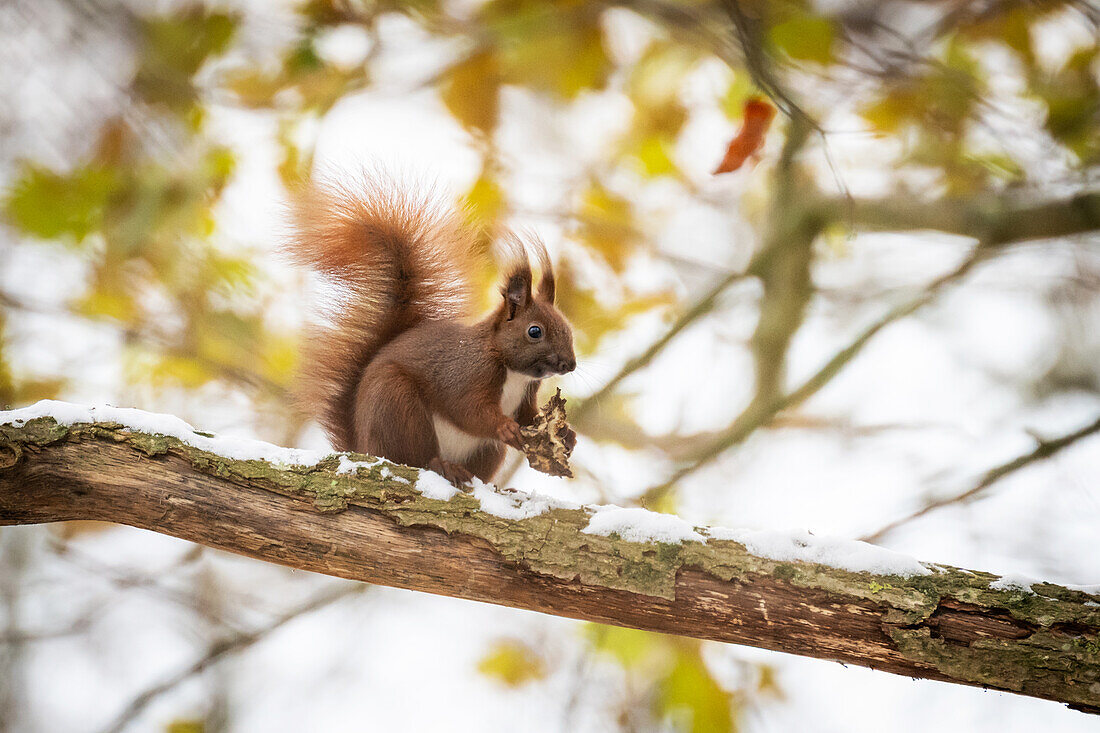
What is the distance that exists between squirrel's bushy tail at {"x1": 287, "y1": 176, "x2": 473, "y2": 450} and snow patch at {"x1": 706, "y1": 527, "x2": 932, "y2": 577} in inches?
50.9

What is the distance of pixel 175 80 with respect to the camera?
3178mm

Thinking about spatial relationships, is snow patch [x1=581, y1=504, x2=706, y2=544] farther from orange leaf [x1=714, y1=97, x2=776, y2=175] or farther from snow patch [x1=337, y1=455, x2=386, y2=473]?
orange leaf [x1=714, y1=97, x2=776, y2=175]

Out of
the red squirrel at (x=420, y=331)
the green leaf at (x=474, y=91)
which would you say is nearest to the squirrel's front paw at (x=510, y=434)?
the red squirrel at (x=420, y=331)

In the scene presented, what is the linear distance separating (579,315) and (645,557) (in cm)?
171

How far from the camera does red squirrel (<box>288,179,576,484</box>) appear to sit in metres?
2.40

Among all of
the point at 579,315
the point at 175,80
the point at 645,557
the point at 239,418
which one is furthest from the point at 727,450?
the point at 175,80

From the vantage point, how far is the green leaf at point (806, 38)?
8.87 ft

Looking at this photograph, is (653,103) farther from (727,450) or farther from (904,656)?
(904,656)

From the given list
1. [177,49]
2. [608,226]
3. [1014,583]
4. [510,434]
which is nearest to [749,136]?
[608,226]

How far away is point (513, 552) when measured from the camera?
6.03 feet

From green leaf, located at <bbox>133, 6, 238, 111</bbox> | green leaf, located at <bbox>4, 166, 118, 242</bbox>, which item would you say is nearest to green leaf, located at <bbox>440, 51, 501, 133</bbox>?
green leaf, located at <bbox>133, 6, 238, 111</bbox>

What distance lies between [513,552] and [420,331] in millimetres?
924

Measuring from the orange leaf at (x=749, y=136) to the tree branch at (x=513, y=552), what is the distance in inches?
58.5

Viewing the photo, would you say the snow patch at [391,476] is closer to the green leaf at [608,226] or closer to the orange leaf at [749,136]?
the orange leaf at [749,136]
